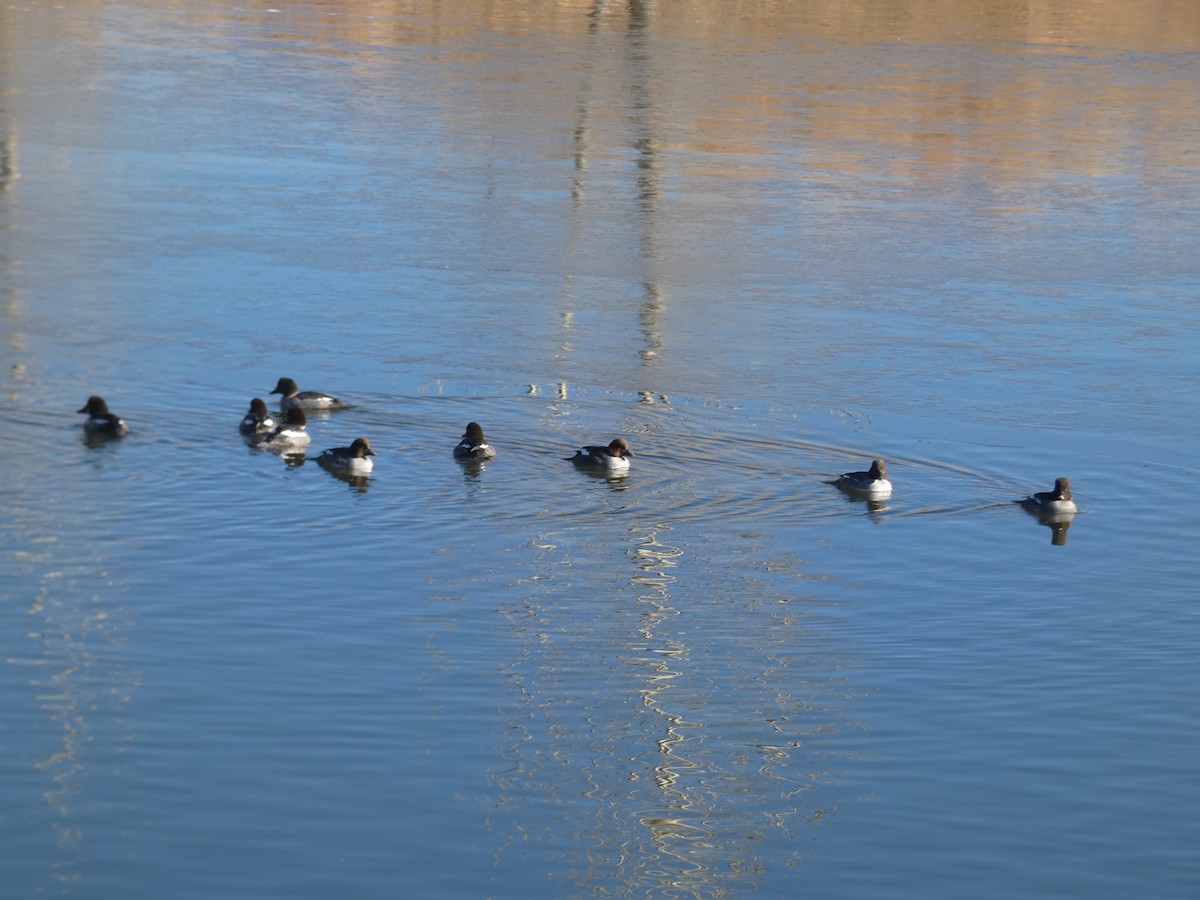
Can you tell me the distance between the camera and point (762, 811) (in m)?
7.98

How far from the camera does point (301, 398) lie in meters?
13.4

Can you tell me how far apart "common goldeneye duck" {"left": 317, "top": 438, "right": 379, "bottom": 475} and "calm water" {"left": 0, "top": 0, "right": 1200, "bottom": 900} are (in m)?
0.13

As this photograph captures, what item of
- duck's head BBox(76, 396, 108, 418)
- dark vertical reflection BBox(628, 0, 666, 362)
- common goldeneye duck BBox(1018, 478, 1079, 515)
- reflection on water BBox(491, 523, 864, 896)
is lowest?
reflection on water BBox(491, 523, 864, 896)

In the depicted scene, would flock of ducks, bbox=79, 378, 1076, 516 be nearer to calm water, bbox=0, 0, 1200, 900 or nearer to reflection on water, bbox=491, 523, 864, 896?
calm water, bbox=0, 0, 1200, 900

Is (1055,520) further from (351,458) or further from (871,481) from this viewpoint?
(351,458)

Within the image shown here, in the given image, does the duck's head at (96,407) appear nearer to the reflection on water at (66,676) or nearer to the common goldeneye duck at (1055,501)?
the reflection on water at (66,676)

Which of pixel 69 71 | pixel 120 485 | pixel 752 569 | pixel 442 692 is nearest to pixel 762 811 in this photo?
pixel 442 692

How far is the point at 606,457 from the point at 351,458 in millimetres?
1549

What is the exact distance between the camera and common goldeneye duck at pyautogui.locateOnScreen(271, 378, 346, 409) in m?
13.4

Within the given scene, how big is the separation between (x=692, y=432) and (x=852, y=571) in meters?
2.54

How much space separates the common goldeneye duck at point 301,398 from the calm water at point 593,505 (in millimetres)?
264

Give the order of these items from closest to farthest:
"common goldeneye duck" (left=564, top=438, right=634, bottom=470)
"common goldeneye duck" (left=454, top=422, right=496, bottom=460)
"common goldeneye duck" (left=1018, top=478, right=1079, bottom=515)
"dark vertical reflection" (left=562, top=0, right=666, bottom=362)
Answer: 1. "common goldeneye duck" (left=1018, top=478, right=1079, bottom=515)
2. "common goldeneye duck" (left=564, top=438, right=634, bottom=470)
3. "common goldeneye duck" (left=454, top=422, right=496, bottom=460)
4. "dark vertical reflection" (left=562, top=0, right=666, bottom=362)

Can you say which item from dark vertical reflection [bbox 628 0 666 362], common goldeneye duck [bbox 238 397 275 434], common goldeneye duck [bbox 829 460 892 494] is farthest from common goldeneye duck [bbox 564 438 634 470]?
dark vertical reflection [bbox 628 0 666 362]

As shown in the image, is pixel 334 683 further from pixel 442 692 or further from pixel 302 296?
pixel 302 296
